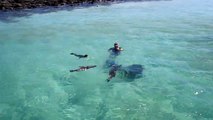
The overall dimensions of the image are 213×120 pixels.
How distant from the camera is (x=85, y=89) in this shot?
18.6 metres

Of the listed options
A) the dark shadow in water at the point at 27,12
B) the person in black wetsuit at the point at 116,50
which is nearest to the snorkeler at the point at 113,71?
the person in black wetsuit at the point at 116,50

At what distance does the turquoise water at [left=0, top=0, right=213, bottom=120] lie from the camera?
648 inches

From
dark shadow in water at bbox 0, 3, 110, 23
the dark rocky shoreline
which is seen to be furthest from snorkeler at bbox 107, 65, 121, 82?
the dark rocky shoreline

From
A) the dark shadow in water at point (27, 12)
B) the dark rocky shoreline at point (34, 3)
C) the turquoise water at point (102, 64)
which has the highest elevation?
the dark rocky shoreline at point (34, 3)

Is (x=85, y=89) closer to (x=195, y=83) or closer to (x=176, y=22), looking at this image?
(x=195, y=83)

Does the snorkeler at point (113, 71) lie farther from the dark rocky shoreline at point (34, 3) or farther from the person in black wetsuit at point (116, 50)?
the dark rocky shoreline at point (34, 3)

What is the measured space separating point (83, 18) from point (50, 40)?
8623 mm

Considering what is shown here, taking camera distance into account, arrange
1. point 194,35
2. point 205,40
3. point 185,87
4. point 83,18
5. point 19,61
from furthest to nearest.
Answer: point 83,18 → point 194,35 → point 205,40 → point 19,61 → point 185,87

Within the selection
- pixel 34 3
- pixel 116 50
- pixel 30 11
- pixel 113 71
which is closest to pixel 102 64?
pixel 116 50

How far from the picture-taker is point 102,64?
22359 millimetres

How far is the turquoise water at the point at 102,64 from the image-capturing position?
16453mm

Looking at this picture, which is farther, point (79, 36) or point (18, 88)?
point (79, 36)

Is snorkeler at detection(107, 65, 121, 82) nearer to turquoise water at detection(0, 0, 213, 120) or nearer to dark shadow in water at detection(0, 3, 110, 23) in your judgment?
turquoise water at detection(0, 0, 213, 120)

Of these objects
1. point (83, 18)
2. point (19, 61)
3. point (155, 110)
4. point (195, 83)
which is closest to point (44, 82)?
point (19, 61)
